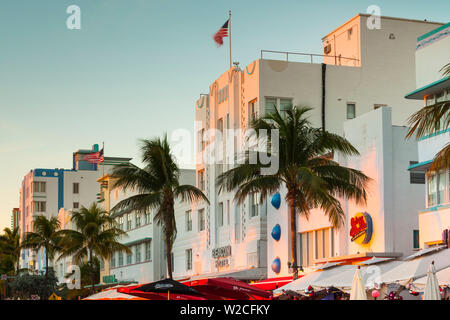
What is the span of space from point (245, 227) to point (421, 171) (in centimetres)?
1600

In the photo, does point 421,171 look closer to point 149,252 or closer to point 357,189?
point 357,189

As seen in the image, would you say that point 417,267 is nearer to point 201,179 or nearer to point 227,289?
point 227,289

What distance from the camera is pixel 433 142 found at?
32594 mm

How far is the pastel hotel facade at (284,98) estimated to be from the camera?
49750 mm

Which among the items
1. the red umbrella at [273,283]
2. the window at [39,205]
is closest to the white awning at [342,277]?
the red umbrella at [273,283]

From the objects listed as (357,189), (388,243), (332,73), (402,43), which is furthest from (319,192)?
(402,43)

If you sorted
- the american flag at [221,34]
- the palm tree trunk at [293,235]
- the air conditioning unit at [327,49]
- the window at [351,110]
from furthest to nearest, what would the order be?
the air conditioning unit at [327,49]
the american flag at [221,34]
the window at [351,110]
the palm tree trunk at [293,235]

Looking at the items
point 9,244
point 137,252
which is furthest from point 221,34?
point 9,244

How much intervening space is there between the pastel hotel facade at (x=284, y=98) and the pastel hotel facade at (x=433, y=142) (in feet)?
50.9

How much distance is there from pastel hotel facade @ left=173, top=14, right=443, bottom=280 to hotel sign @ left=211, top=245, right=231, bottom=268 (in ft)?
0.21

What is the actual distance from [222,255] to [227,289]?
20374mm

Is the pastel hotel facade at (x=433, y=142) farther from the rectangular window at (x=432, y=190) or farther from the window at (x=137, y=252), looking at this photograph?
the window at (x=137, y=252)

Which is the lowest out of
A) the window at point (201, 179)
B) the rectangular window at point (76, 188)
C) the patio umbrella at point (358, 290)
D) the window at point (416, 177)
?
the patio umbrella at point (358, 290)

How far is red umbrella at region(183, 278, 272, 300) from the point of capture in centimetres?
3038
